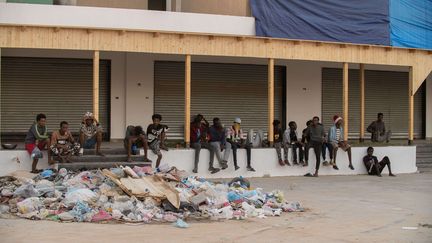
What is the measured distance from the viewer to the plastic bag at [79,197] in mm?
11633

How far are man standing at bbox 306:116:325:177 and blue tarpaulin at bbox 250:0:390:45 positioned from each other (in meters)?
3.40

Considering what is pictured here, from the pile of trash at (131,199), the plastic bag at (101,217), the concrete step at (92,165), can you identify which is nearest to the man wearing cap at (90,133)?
the concrete step at (92,165)

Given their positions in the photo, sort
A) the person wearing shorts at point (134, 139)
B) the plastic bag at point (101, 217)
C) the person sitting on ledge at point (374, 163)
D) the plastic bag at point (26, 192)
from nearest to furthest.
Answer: the plastic bag at point (101, 217)
the plastic bag at point (26, 192)
the person wearing shorts at point (134, 139)
the person sitting on ledge at point (374, 163)

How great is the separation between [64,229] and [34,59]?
11.4 metres

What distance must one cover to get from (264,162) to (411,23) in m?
8.12

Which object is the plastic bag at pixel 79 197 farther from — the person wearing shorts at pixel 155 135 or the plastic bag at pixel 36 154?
the person wearing shorts at pixel 155 135

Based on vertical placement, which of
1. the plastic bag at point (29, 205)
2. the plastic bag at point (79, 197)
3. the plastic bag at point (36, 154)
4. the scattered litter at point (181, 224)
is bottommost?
the scattered litter at point (181, 224)

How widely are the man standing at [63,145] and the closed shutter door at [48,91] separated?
14.5 ft

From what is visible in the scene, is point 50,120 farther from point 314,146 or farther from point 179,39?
point 314,146

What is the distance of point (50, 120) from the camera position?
20625 mm

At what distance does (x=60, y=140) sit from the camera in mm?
16297

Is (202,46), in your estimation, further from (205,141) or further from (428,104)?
(428,104)

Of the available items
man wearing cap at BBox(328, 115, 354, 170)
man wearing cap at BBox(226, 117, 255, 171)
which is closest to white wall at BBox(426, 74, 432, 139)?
man wearing cap at BBox(328, 115, 354, 170)

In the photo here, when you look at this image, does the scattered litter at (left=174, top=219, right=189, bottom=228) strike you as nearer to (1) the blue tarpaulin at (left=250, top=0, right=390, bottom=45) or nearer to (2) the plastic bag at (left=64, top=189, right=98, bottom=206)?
(2) the plastic bag at (left=64, top=189, right=98, bottom=206)
